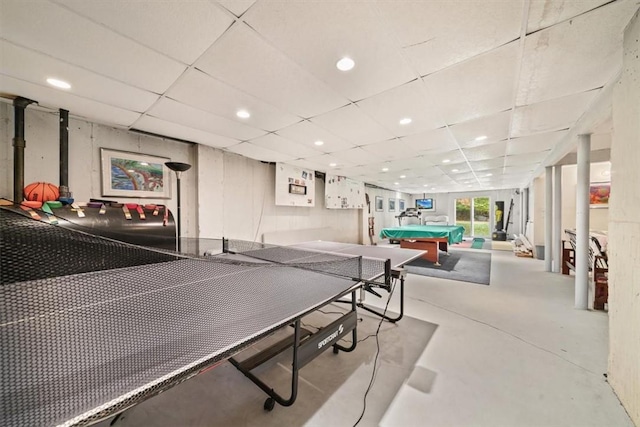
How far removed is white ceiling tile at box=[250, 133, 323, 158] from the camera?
3690 mm

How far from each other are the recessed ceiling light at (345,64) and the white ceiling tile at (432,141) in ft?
6.65

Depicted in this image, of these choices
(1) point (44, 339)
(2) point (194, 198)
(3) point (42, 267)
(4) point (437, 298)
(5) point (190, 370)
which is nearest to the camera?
(5) point (190, 370)

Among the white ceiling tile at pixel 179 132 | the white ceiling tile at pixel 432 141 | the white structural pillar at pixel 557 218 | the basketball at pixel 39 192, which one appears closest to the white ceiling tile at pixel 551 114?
the white ceiling tile at pixel 432 141

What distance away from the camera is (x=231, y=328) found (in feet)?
3.36

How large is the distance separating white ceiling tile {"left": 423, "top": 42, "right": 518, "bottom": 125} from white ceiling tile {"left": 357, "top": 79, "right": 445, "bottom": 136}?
0.11 m

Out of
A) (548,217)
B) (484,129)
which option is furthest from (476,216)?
(484,129)

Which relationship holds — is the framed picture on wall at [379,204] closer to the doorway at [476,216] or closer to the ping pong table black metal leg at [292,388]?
the doorway at [476,216]

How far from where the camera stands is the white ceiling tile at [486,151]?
4.04 m

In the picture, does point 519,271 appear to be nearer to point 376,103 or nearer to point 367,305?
point 367,305

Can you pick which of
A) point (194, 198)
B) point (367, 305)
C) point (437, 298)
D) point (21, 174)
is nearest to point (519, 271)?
point (437, 298)

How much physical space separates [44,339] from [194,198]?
336cm

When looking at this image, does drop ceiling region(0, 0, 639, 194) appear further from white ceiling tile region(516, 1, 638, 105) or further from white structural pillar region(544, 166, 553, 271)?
white structural pillar region(544, 166, 553, 271)

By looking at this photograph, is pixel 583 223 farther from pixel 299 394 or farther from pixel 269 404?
pixel 269 404

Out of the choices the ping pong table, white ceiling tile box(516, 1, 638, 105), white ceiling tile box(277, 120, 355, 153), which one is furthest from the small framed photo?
white ceiling tile box(516, 1, 638, 105)
